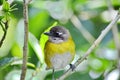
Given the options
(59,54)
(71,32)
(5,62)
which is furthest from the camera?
(71,32)

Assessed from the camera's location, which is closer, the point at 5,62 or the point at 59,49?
the point at 5,62

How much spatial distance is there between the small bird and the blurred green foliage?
0.22ft

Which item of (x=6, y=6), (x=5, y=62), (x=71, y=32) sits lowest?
(x=71, y=32)

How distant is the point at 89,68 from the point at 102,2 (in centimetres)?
69

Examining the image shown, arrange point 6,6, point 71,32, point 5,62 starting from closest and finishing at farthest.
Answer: point 6,6 < point 5,62 < point 71,32

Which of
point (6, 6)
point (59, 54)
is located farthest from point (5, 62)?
point (59, 54)

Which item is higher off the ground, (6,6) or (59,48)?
(6,6)

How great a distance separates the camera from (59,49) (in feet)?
9.91

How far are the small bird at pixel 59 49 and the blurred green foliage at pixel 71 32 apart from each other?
0.07m

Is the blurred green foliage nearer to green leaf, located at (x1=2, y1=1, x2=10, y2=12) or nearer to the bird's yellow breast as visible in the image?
the bird's yellow breast

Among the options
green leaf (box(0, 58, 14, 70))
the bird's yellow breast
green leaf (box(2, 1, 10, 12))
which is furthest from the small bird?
green leaf (box(2, 1, 10, 12))

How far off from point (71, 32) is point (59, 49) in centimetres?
44

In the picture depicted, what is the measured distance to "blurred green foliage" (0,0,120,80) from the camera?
2641 millimetres

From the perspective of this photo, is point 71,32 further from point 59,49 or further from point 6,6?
point 6,6
